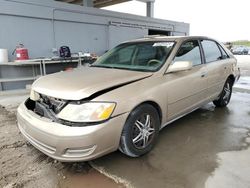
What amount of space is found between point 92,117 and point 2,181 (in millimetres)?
1135

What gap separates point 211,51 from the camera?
3893mm

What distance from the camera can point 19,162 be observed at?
8.22 ft

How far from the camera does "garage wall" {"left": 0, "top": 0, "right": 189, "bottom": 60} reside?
638 cm

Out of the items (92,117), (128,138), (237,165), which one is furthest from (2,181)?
(237,165)

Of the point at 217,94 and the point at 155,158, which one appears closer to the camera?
the point at 155,158

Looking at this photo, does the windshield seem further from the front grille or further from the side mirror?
the front grille

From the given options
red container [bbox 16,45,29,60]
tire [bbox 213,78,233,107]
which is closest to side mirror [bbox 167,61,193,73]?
tire [bbox 213,78,233,107]

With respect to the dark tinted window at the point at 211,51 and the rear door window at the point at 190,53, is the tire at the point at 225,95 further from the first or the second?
the rear door window at the point at 190,53

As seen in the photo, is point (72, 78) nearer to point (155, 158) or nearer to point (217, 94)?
point (155, 158)

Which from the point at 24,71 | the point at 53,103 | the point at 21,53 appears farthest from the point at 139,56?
the point at 24,71

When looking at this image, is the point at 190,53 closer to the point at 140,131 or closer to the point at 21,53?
the point at 140,131

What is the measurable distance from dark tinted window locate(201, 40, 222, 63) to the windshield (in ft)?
3.06

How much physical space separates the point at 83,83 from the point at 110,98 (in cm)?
38

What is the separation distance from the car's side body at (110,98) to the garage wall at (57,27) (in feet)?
15.5
